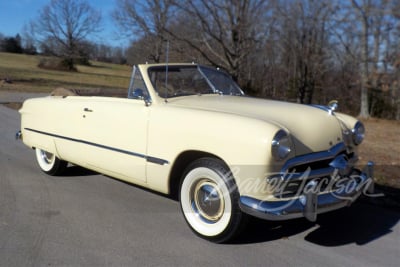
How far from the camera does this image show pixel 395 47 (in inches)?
591

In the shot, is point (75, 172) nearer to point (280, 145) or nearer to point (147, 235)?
point (147, 235)

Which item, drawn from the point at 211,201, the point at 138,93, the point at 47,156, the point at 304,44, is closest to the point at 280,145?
the point at 211,201

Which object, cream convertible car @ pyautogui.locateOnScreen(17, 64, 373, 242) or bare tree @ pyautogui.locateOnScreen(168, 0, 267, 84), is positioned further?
bare tree @ pyautogui.locateOnScreen(168, 0, 267, 84)

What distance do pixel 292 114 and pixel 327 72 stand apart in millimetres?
15702

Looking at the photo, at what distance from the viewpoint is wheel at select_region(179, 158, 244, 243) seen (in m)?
3.45

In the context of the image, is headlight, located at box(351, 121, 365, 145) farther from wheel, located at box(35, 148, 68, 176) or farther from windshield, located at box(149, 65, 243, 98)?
wheel, located at box(35, 148, 68, 176)

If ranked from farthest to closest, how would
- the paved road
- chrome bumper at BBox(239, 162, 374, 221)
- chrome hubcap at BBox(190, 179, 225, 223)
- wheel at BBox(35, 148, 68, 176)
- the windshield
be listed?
wheel at BBox(35, 148, 68, 176) < the windshield < chrome hubcap at BBox(190, 179, 225, 223) < the paved road < chrome bumper at BBox(239, 162, 374, 221)

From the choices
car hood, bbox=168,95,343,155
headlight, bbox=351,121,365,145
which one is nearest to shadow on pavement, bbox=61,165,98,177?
car hood, bbox=168,95,343,155

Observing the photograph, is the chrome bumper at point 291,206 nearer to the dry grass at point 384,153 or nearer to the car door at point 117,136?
the car door at point 117,136

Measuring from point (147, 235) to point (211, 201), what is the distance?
0.68 m

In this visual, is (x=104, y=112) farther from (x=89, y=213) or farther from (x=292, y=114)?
(x=292, y=114)

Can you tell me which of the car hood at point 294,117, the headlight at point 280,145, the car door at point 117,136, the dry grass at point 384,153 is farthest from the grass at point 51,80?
the headlight at point 280,145

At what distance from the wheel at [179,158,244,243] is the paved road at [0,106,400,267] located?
13cm

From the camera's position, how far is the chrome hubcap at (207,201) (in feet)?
11.9
